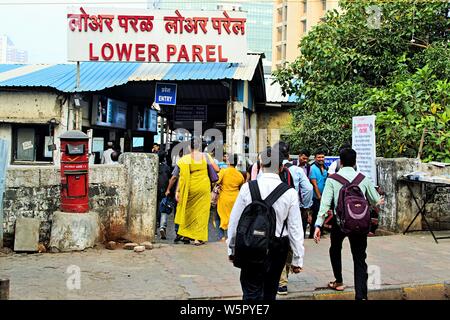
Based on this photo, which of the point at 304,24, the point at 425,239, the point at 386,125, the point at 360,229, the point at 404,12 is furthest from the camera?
the point at 304,24

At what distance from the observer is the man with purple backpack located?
16.8 ft

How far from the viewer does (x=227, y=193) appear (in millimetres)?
8586

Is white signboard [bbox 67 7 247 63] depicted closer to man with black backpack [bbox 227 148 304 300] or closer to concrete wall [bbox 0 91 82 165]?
concrete wall [bbox 0 91 82 165]

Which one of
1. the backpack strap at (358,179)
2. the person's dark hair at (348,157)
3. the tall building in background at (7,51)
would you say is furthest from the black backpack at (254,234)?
the tall building in background at (7,51)

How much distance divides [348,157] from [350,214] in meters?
0.71

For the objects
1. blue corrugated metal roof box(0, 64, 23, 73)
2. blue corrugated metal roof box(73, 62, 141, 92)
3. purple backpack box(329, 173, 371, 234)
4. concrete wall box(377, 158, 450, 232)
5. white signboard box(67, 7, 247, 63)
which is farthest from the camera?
blue corrugated metal roof box(0, 64, 23, 73)

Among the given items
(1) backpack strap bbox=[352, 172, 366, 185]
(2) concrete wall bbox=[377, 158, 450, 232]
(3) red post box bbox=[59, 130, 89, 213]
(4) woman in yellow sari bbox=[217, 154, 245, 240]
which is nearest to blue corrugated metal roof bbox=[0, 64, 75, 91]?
(3) red post box bbox=[59, 130, 89, 213]

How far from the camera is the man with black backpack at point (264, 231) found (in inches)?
158

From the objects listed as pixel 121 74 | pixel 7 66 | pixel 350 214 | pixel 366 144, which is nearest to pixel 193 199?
pixel 366 144

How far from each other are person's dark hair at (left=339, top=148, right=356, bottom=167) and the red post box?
12.8 ft
